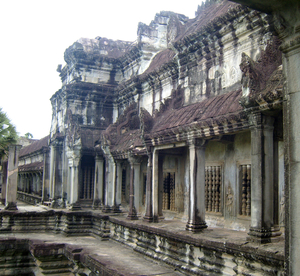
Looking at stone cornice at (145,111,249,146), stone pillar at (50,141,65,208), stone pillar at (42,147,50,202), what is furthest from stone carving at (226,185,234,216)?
stone pillar at (42,147,50,202)

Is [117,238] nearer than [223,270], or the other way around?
[223,270]

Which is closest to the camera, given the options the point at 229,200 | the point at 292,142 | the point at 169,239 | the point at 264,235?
the point at 292,142

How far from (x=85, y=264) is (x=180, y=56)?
23.1ft

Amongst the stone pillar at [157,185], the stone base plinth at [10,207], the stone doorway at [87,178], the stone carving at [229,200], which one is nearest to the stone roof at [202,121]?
the stone pillar at [157,185]

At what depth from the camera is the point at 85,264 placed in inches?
393

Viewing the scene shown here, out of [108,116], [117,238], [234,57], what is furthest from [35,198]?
[234,57]

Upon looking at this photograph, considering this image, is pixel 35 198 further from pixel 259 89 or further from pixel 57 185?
pixel 259 89

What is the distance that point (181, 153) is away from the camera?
1178 centimetres

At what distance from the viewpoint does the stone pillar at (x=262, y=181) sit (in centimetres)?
636

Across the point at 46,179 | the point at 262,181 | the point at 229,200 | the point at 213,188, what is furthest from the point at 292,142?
the point at 46,179

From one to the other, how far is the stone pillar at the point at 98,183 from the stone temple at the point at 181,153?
0.07m

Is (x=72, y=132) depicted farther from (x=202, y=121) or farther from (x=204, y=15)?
(x=202, y=121)

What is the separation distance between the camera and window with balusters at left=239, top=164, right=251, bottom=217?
879 centimetres

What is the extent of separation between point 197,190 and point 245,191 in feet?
4.08
